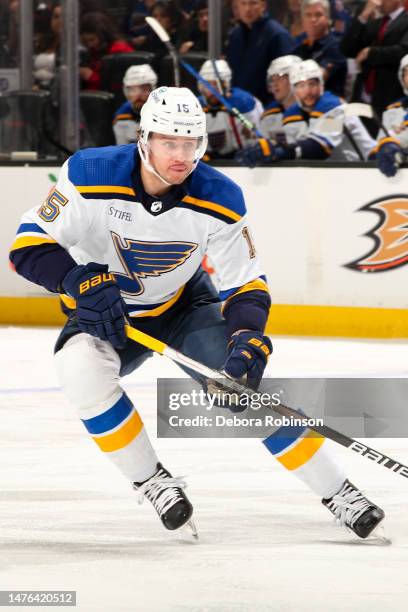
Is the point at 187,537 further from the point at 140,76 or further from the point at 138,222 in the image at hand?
the point at 140,76

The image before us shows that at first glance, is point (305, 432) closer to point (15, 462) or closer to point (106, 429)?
point (106, 429)

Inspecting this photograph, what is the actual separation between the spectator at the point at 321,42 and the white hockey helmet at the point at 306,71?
39 centimetres

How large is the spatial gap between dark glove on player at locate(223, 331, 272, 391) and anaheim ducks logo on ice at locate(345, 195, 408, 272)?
170 inches

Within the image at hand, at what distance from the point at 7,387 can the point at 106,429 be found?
2.68m

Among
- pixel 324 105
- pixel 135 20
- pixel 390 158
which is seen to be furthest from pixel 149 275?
pixel 135 20

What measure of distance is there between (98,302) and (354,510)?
816 mm

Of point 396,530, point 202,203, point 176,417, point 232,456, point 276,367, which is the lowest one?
point 276,367

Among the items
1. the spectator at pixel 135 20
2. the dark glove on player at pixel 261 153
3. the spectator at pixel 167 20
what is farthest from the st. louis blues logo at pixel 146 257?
the spectator at pixel 135 20

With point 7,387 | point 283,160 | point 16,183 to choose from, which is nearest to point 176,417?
point 7,387

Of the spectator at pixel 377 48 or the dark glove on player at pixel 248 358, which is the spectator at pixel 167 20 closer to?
the spectator at pixel 377 48

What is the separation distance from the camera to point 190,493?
13.3 ft

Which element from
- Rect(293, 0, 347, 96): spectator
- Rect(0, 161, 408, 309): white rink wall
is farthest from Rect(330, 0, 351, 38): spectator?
Rect(0, 161, 408, 309): white rink wall

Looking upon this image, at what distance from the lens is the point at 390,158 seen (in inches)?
303

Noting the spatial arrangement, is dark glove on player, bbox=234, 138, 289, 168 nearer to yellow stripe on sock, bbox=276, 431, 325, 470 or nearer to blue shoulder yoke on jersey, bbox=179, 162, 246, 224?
blue shoulder yoke on jersey, bbox=179, 162, 246, 224
